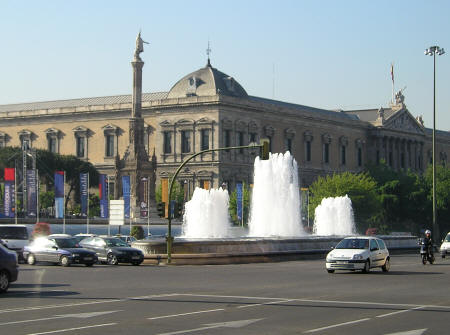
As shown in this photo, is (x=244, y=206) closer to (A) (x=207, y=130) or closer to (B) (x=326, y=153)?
→ (A) (x=207, y=130)

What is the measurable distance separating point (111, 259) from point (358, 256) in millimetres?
13159

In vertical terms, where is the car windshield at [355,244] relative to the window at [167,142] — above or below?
below

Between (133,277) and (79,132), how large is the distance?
10014 cm

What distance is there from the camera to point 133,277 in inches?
1247

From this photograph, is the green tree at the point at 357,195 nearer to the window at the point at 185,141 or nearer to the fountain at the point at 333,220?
the window at the point at 185,141

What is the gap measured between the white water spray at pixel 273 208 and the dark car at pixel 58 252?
18.6 meters

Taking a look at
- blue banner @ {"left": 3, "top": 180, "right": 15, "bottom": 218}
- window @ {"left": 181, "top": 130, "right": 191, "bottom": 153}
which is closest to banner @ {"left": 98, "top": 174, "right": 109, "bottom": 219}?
blue banner @ {"left": 3, "top": 180, "right": 15, "bottom": 218}

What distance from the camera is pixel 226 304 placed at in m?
21.2

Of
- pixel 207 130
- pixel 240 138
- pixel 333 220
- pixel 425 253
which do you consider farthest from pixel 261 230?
pixel 240 138

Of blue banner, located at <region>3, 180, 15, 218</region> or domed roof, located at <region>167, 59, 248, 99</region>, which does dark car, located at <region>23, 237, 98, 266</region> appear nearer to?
blue banner, located at <region>3, 180, 15, 218</region>

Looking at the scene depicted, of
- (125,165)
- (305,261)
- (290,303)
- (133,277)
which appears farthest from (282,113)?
(290,303)

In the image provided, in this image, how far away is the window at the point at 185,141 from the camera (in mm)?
119125

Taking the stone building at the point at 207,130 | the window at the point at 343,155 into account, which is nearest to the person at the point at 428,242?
the stone building at the point at 207,130

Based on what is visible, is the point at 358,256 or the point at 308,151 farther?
the point at 308,151
